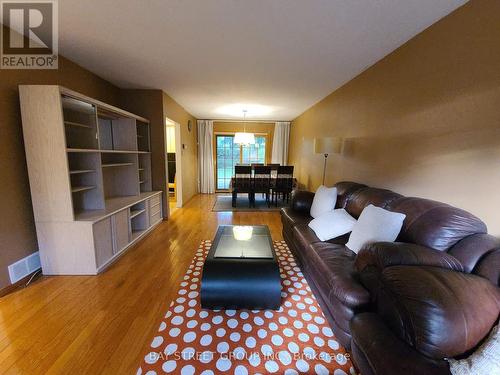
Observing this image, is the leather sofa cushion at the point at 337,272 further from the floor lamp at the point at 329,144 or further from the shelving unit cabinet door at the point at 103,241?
the shelving unit cabinet door at the point at 103,241

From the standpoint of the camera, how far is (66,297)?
183cm

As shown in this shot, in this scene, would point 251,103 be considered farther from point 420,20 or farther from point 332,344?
point 332,344

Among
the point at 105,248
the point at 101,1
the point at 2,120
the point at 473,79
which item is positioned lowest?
the point at 105,248

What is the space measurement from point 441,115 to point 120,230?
11.4ft

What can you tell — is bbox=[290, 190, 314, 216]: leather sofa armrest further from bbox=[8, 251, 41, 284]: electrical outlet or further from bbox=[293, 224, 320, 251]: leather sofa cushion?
bbox=[8, 251, 41, 284]: electrical outlet

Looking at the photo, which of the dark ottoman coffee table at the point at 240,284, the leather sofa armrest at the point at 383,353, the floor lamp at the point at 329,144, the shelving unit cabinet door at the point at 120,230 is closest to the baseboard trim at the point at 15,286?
the shelving unit cabinet door at the point at 120,230

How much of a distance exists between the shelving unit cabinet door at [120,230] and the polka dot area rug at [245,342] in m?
1.18

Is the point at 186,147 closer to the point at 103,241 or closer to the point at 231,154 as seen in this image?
the point at 231,154

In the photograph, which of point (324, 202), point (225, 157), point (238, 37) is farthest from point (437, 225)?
point (225, 157)

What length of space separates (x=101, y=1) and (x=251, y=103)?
3.19 metres

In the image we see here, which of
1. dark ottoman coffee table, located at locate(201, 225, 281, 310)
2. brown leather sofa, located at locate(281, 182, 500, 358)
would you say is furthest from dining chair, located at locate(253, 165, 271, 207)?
dark ottoman coffee table, located at locate(201, 225, 281, 310)

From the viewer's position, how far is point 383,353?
0.86 metres

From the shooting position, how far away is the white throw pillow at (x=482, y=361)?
736 millimetres

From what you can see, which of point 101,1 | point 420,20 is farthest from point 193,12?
point 420,20
